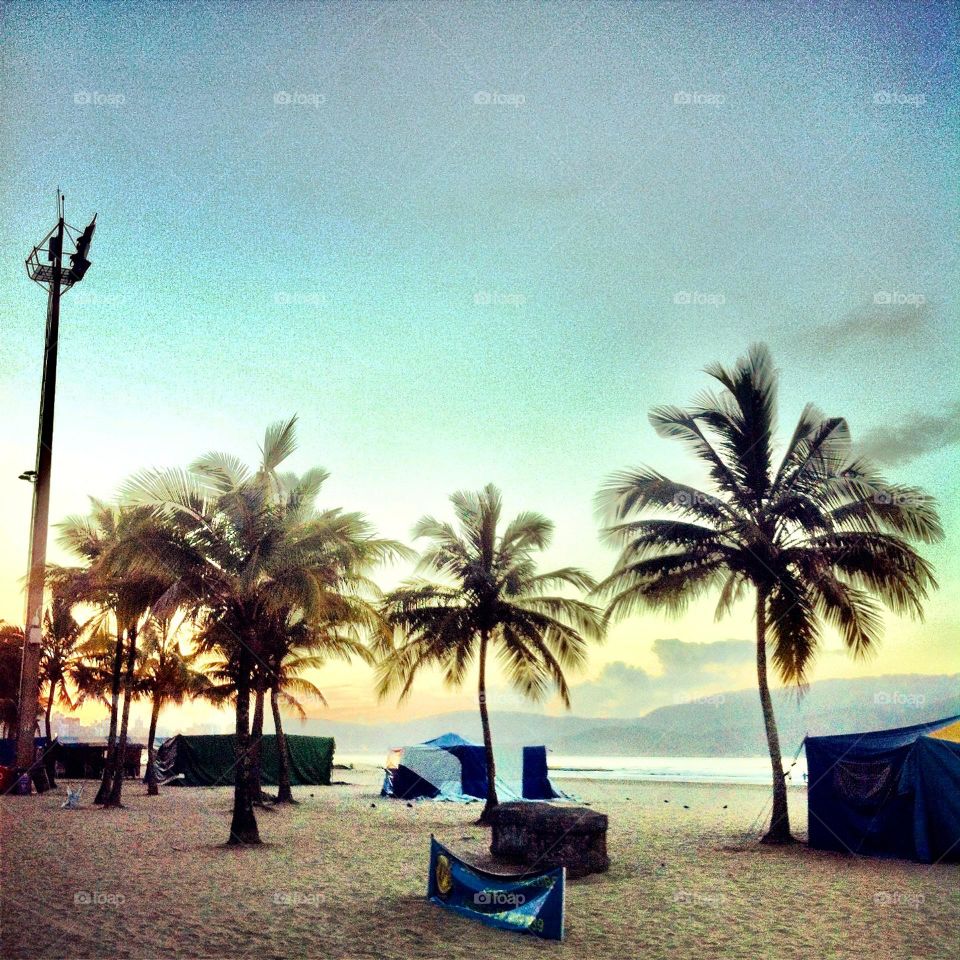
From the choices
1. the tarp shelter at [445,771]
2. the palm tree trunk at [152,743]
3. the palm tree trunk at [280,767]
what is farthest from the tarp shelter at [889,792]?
the palm tree trunk at [152,743]

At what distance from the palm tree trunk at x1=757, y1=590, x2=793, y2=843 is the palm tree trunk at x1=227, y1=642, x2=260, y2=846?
9.47 metres

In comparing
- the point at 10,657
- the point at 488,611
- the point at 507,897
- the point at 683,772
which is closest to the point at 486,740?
the point at 488,611

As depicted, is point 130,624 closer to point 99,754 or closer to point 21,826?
point 21,826

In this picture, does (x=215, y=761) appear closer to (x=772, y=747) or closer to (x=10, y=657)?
(x=10, y=657)

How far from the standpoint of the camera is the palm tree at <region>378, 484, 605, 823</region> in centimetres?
2106

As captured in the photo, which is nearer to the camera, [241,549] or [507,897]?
[507,897]

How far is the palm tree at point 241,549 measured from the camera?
14.9m

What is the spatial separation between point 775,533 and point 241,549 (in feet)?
34.2

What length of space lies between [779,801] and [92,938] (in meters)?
12.7

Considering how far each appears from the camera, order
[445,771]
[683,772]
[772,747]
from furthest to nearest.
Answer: [683,772] → [445,771] → [772,747]

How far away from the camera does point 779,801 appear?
16547 millimetres

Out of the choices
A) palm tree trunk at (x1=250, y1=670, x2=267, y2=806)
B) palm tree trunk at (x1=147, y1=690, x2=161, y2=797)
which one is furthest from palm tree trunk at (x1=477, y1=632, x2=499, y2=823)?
palm tree trunk at (x1=147, y1=690, x2=161, y2=797)

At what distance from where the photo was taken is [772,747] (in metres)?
16.7

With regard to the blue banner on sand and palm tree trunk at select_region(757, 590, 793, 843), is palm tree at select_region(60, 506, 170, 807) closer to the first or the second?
the blue banner on sand
